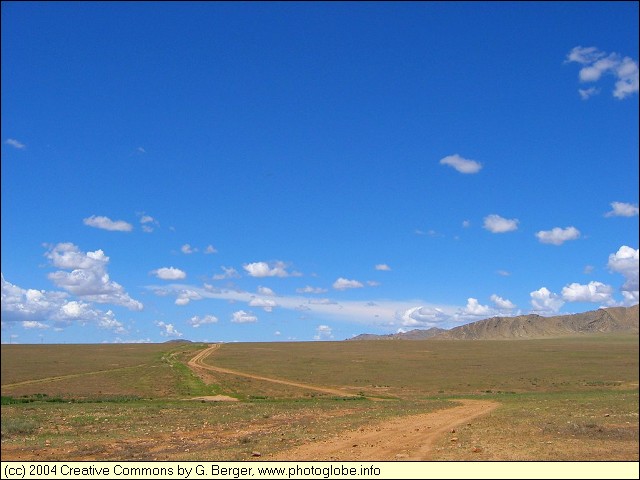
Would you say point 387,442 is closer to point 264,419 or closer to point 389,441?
point 389,441

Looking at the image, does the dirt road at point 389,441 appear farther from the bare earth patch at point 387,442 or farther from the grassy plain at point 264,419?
the grassy plain at point 264,419

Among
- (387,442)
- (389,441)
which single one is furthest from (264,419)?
(387,442)

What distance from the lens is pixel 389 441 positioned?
21.3m

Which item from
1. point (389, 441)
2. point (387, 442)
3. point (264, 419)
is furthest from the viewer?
point (264, 419)

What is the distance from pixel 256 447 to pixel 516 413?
15.6 m

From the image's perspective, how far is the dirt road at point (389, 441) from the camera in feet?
60.7

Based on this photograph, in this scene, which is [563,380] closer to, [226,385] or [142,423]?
A: [226,385]

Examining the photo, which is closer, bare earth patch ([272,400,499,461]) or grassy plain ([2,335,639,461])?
bare earth patch ([272,400,499,461])

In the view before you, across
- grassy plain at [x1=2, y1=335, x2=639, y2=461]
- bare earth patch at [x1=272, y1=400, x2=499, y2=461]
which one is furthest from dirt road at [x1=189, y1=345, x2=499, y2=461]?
grassy plain at [x1=2, y1=335, x2=639, y2=461]

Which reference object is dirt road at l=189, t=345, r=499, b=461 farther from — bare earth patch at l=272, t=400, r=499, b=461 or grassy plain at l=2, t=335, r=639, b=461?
grassy plain at l=2, t=335, r=639, b=461

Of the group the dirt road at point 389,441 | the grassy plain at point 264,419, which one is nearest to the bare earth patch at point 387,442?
the dirt road at point 389,441

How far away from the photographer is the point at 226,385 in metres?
61.1

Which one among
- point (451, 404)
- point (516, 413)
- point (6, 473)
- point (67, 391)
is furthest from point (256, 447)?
point (67, 391)

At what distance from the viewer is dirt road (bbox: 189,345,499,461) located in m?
18.5
